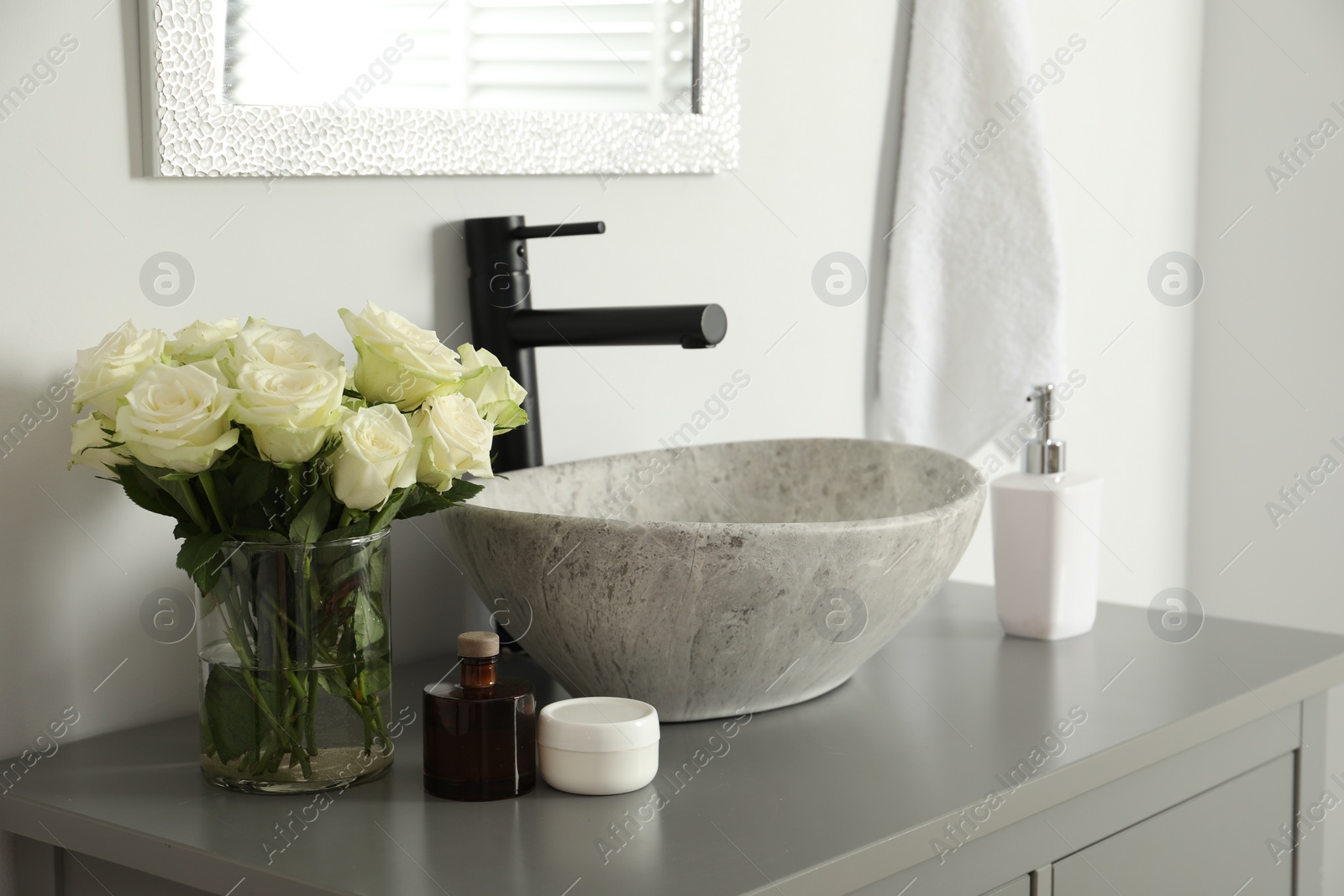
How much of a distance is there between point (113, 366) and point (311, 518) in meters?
0.12

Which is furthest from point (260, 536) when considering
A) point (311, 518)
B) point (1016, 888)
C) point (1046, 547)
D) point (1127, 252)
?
point (1127, 252)

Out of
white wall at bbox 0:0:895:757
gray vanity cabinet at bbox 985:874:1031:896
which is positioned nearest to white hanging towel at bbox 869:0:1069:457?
white wall at bbox 0:0:895:757

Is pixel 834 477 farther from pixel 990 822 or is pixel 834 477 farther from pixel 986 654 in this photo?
pixel 990 822

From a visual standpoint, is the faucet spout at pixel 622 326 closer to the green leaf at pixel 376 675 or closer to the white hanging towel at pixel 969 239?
the green leaf at pixel 376 675

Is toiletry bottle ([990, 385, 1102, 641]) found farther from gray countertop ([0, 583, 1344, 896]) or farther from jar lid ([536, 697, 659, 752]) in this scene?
jar lid ([536, 697, 659, 752])

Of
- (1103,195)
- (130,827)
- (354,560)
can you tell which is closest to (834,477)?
(354,560)

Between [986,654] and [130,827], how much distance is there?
61cm

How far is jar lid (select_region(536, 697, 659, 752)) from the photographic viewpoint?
2.27 ft

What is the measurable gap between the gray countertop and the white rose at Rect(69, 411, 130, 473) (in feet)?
0.58

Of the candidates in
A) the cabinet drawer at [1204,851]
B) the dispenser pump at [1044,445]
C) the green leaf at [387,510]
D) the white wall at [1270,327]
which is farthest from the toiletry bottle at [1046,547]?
the white wall at [1270,327]

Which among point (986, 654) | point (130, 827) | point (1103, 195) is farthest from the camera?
point (1103, 195)

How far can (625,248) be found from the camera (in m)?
1.09

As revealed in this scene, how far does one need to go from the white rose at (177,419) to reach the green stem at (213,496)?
2 cm

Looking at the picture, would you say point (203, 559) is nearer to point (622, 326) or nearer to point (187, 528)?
point (187, 528)
